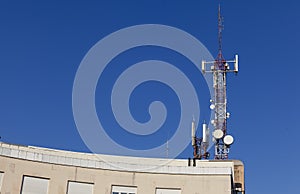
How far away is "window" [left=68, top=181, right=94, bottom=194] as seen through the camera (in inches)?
1030

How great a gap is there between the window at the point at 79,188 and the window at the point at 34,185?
1371 millimetres

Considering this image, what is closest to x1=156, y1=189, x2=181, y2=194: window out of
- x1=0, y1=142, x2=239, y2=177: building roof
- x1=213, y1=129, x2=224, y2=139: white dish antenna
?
x1=0, y1=142, x2=239, y2=177: building roof

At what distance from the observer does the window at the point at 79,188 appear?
26.2 metres

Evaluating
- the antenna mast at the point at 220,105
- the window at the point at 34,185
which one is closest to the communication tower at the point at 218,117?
the antenna mast at the point at 220,105

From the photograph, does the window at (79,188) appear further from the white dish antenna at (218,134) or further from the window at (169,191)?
the white dish antenna at (218,134)

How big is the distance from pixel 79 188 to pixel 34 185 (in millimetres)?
2558

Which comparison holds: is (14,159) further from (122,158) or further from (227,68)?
(227,68)

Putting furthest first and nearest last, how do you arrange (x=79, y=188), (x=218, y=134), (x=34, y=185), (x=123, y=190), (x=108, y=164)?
(x=218, y=134) < (x=108, y=164) < (x=123, y=190) < (x=79, y=188) < (x=34, y=185)

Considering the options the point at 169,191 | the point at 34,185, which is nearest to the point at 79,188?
the point at 34,185

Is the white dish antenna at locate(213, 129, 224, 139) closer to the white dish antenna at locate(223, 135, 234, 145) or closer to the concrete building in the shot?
the white dish antenna at locate(223, 135, 234, 145)

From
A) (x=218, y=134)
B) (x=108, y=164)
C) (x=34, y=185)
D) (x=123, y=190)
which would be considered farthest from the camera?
(x=218, y=134)

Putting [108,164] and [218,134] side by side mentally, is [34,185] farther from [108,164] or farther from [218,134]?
[218,134]

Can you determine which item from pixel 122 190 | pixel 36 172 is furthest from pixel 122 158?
pixel 36 172

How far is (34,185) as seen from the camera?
83.7ft
